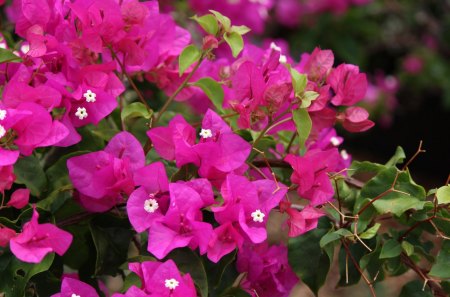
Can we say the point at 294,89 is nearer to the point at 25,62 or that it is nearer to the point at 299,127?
the point at 299,127

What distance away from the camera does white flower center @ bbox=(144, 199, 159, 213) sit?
81 centimetres

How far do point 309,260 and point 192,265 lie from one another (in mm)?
160

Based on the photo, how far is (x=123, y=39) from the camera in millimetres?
907

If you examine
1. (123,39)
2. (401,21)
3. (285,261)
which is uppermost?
(123,39)

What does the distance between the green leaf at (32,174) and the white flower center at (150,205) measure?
0.18 metres

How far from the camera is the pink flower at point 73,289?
0.82 metres

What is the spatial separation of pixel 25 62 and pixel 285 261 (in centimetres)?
42

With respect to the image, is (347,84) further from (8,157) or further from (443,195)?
(8,157)

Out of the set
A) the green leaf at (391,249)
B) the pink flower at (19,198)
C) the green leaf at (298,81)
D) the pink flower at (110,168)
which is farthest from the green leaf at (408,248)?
the pink flower at (19,198)

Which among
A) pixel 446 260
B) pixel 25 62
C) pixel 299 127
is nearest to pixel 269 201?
pixel 299 127

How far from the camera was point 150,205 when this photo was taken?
0.81 meters

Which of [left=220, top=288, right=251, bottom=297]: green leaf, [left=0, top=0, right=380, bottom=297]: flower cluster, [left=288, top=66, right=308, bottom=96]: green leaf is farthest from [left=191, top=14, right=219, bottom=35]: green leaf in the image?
[left=220, top=288, right=251, bottom=297]: green leaf

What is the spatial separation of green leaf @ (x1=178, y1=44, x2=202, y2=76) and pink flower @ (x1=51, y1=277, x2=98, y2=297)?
0.93 ft

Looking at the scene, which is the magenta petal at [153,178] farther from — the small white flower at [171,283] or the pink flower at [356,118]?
the pink flower at [356,118]
